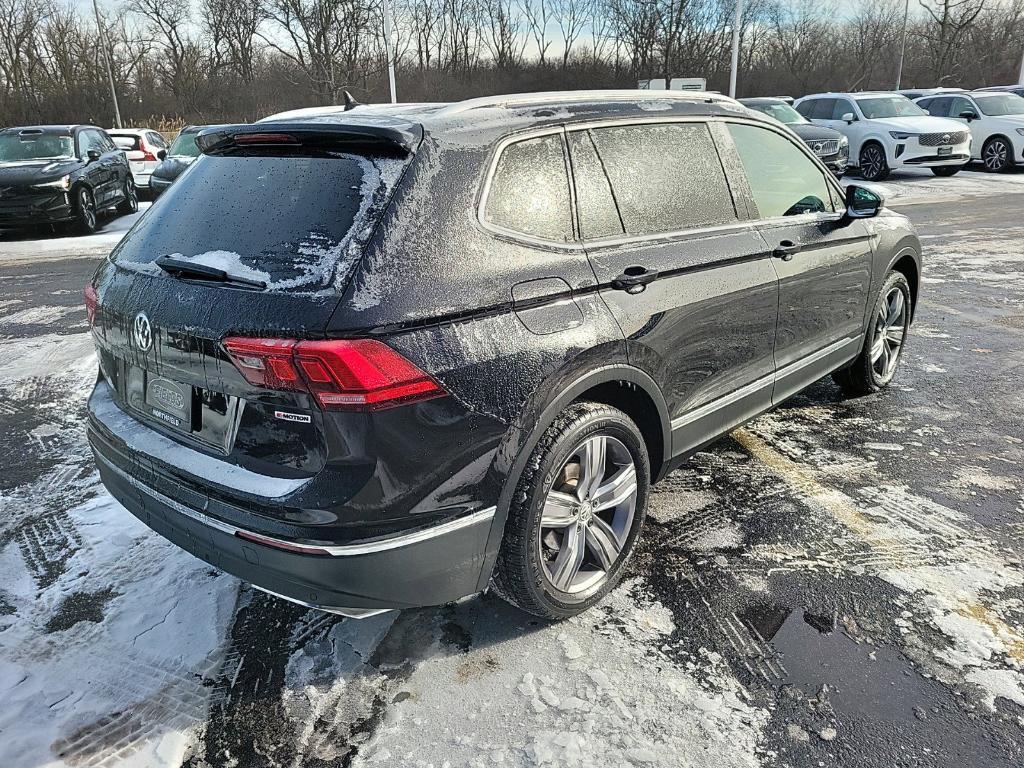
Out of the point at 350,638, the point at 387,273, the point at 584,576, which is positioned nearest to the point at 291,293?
the point at 387,273

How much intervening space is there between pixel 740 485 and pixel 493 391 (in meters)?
1.93

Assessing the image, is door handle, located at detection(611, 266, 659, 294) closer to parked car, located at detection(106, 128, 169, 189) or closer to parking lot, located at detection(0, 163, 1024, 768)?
parking lot, located at detection(0, 163, 1024, 768)

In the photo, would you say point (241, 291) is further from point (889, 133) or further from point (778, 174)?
point (889, 133)

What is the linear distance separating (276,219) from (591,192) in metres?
1.08

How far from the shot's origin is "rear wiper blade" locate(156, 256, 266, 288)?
223cm

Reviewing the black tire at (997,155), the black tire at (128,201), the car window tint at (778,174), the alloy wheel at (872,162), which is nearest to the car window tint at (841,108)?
the alloy wheel at (872,162)

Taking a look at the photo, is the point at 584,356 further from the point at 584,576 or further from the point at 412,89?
the point at 412,89

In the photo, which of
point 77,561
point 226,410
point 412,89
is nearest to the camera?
point 226,410

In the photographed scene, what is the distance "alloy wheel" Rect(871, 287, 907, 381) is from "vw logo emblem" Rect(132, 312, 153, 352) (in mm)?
3918

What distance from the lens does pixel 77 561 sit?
3.18 m

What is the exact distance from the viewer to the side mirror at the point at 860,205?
161 inches

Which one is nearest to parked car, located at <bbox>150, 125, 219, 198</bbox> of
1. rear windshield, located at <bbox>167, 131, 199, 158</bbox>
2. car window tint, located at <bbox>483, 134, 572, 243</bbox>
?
rear windshield, located at <bbox>167, 131, 199, 158</bbox>

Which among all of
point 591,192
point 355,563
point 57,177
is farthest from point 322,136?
point 57,177

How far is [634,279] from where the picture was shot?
272 centimetres
